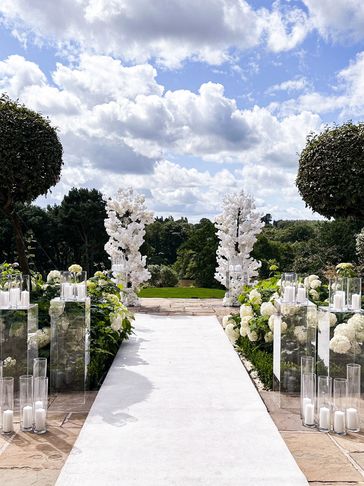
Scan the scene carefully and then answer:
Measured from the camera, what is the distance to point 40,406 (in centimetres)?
361

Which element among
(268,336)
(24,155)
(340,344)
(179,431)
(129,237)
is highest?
(24,155)

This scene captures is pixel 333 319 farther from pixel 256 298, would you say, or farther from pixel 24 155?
pixel 24 155

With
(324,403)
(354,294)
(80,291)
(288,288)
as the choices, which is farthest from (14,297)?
(354,294)

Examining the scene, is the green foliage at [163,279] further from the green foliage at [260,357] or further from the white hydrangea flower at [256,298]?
the white hydrangea flower at [256,298]

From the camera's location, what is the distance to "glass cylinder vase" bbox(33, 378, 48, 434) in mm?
3533

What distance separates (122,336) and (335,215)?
7.20 meters

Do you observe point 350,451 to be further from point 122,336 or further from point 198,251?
point 198,251

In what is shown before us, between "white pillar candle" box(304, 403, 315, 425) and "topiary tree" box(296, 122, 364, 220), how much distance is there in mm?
8311

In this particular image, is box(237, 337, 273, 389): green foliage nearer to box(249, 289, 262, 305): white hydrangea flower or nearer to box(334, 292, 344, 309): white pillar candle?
box(249, 289, 262, 305): white hydrangea flower

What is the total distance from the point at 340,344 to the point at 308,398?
67 centimetres

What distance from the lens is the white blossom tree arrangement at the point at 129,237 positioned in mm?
10156

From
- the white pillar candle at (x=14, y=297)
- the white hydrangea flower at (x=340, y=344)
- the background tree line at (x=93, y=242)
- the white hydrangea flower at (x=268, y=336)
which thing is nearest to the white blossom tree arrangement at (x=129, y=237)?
the white hydrangea flower at (x=268, y=336)

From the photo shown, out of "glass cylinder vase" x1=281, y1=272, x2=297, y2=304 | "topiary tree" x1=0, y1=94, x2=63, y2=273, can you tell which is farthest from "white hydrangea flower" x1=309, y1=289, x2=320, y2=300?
"topiary tree" x1=0, y1=94, x2=63, y2=273

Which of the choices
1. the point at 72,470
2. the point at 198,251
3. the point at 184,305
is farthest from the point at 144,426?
the point at 198,251
